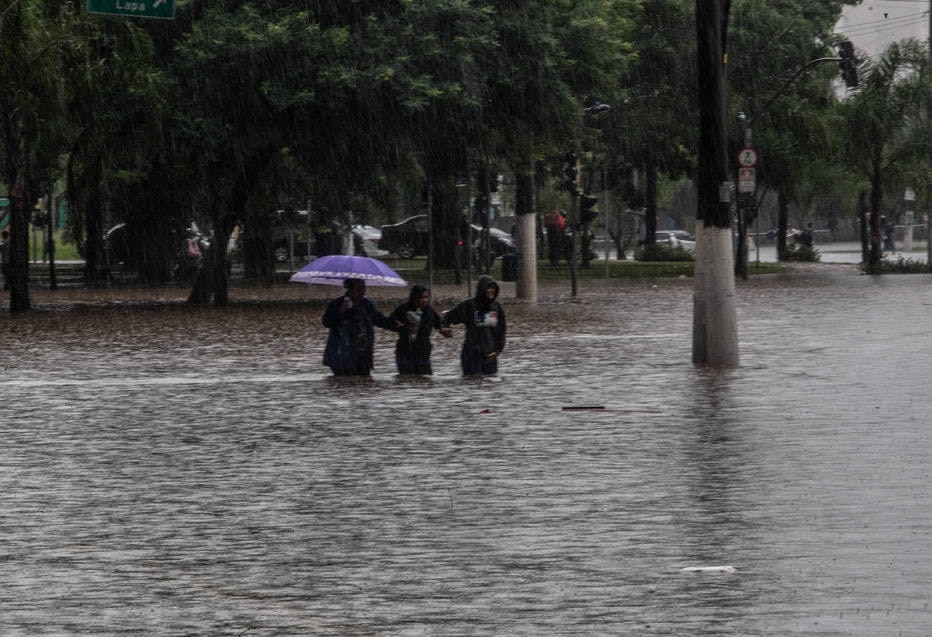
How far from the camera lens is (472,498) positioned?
34.0ft

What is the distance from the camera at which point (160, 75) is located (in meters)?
36.9

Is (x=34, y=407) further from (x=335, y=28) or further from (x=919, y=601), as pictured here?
(x=335, y=28)

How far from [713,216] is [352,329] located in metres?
4.41

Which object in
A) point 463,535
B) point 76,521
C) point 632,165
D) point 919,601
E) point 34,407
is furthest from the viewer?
point 632,165

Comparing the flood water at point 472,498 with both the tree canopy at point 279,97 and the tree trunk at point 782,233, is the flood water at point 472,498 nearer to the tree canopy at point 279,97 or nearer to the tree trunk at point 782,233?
the tree canopy at point 279,97

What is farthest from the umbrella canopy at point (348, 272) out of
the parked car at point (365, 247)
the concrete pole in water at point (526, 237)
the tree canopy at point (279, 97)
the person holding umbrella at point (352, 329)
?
the parked car at point (365, 247)

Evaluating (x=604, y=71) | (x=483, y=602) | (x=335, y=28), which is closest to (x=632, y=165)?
(x=604, y=71)

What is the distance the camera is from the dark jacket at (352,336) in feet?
61.9

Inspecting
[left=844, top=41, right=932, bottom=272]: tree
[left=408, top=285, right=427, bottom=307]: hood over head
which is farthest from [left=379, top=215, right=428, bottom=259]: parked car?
[left=408, top=285, right=427, bottom=307]: hood over head

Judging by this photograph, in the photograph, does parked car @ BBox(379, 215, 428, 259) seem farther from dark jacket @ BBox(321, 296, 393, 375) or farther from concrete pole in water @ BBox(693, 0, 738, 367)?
dark jacket @ BBox(321, 296, 393, 375)

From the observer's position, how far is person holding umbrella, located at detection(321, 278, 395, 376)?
18.9 metres

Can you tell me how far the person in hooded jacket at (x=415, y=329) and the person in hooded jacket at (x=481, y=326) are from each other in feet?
0.62

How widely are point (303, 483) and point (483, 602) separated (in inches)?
155

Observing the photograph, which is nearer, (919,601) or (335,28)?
(919,601)
